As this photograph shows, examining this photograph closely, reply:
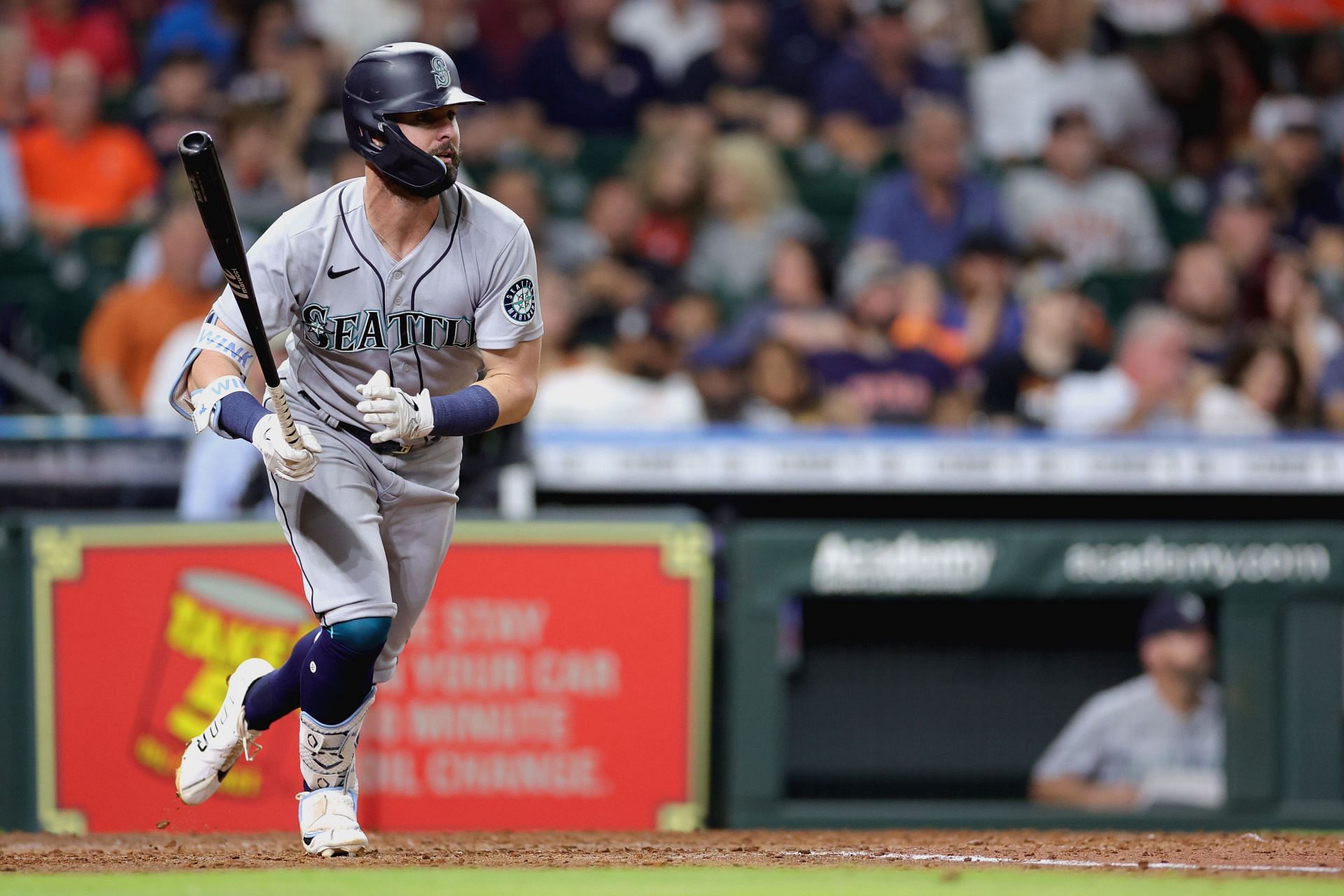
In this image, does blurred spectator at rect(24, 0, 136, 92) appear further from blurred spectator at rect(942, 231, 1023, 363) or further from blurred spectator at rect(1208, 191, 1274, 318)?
blurred spectator at rect(1208, 191, 1274, 318)

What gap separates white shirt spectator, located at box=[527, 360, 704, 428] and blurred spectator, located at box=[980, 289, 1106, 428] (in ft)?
4.39

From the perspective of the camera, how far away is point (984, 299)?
28.3ft

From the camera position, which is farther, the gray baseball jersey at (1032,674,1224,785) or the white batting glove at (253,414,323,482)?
the gray baseball jersey at (1032,674,1224,785)

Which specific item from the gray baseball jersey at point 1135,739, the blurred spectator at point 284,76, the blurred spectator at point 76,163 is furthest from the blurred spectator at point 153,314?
the gray baseball jersey at point 1135,739

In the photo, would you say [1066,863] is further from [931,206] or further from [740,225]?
[931,206]

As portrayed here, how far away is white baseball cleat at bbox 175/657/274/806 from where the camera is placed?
4.64 meters

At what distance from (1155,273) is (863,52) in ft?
8.21

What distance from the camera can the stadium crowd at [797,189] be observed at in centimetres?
803

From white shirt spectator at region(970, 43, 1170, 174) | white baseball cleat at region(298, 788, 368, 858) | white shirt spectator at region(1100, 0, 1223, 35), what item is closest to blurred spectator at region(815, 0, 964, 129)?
white shirt spectator at region(970, 43, 1170, 174)

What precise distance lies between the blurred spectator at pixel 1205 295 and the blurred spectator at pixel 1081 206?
733 mm

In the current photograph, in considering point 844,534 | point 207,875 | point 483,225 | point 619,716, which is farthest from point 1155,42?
point 207,875

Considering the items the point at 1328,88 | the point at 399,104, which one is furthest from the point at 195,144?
the point at 1328,88

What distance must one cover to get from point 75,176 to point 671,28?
12.2 feet

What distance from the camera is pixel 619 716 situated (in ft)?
21.2
